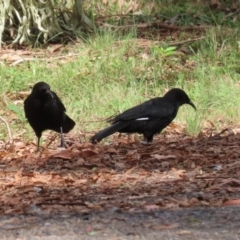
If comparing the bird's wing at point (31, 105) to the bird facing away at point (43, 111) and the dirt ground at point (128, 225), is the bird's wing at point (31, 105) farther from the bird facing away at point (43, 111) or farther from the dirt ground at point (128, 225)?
the dirt ground at point (128, 225)

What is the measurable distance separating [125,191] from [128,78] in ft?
19.1

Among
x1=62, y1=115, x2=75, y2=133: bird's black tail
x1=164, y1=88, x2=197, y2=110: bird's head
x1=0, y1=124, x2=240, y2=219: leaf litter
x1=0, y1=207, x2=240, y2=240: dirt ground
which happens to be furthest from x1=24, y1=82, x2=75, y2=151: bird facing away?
x1=0, y1=207, x2=240, y2=240: dirt ground

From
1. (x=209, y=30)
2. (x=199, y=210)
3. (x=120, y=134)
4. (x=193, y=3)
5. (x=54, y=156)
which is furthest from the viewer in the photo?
(x=193, y=3)

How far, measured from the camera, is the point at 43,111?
886 cm

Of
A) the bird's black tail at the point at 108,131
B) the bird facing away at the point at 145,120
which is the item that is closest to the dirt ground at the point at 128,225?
the bird's black tail at the point at 108,131

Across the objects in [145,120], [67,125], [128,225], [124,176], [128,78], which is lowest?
[128,78]

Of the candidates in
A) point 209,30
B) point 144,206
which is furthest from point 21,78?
point 144,206

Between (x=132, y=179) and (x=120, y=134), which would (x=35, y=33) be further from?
(x=132, y=179)

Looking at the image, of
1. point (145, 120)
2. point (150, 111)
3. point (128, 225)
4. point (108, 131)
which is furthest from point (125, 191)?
point (150, 111)

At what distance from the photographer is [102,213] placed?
503 cm

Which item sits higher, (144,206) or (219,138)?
(144,206)

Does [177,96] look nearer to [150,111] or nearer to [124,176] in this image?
[150,111]

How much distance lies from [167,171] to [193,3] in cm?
980

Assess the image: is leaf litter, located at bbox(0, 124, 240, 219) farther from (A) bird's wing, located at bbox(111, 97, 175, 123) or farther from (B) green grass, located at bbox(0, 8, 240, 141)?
(B) green grass, located at bbox(0, 8, 240, 141)
